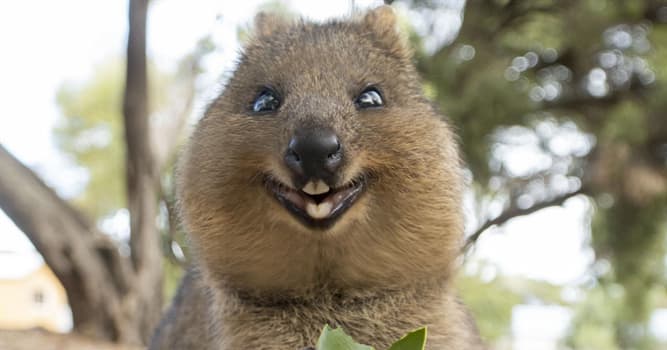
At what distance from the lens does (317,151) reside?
115 centimetres

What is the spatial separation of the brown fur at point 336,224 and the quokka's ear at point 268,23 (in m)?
0.18

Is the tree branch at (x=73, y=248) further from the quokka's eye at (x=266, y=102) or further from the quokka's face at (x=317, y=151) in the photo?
the quokka's eye at (x=266, y=102)

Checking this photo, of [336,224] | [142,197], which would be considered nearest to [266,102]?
[336,224]

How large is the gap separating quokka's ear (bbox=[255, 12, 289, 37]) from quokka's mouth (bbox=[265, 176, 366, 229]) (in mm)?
659

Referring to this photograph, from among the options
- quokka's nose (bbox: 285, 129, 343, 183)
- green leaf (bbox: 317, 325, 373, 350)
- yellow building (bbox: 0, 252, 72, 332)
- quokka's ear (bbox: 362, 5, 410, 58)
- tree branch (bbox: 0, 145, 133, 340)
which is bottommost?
yellow building (bbox: 0, 252, 72, 332)

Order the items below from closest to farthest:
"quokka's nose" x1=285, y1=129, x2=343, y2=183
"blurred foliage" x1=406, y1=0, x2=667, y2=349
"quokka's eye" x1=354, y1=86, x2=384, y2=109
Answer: "quokka's nose" x1=285, y1=129, x2=343, y2=183 < "quokka's eye" x1=354, y1=86, x2=384, y2=109 < "blurred foliage" x1=406, y1=0, x2=667, y2=349

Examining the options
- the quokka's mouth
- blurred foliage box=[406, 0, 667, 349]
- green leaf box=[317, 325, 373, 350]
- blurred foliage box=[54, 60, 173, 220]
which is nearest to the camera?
green leaf box=[317, 325, 373, 350]

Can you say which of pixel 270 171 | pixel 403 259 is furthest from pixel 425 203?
pixel 270 171

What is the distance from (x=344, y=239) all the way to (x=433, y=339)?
1.15ft

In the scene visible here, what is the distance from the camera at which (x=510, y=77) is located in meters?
4.75

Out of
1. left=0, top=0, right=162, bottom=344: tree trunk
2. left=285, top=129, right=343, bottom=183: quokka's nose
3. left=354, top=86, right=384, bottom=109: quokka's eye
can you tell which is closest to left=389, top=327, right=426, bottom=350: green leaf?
left=285, top=129, right=343, bottom=183: quokka's nose

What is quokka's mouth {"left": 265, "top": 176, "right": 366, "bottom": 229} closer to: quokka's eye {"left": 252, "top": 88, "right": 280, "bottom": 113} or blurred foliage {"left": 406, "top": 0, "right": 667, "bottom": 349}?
quokka's eye {"left": 252, "top": 88, "right": 280, "bottom": 113}

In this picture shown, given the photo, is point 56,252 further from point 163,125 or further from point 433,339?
point 433,339

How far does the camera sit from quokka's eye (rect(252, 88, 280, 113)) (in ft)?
4.79
